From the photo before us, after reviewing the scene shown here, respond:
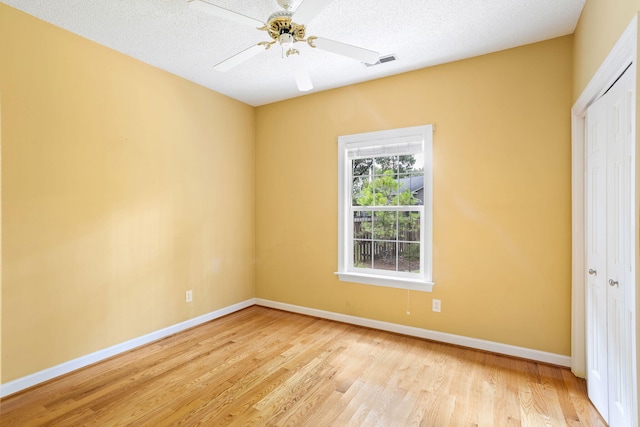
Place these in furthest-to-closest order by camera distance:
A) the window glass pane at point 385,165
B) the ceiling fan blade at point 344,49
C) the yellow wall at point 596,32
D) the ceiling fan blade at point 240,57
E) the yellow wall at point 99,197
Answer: the window glass pane at point 385,165
the yellow wall at point 99,197
the ceiling fan blade at point 240,57
the ceiling fan blade at point 344,49
the yellow wall at point 596,32

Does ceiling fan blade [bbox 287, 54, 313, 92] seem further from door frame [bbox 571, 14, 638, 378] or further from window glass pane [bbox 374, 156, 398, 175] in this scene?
door frame [bbox 571, 14, 638, 378]

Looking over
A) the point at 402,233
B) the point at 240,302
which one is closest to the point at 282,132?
the point at 402,233

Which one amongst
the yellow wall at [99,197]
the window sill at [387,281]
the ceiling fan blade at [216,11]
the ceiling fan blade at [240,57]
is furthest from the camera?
the window sill at [387,281]

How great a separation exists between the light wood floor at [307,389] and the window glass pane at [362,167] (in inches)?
71.5

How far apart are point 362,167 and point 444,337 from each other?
198 centimetres

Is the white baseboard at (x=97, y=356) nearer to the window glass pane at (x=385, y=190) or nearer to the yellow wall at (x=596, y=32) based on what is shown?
the window glass pane at (x=385, y=190)

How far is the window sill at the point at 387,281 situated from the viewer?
3211 millimetres

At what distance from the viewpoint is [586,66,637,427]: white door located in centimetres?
160

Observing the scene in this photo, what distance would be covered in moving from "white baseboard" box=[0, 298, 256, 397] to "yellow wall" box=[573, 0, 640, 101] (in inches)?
160

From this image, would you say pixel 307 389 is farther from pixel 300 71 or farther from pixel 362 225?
pixel 300 71

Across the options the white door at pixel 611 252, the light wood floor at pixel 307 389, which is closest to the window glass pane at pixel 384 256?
the light wood floor at pixel 307 389

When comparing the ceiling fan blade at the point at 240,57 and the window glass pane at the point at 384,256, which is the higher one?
the ceiling fan blade at the point at 240,57

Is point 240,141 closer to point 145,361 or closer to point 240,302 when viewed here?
point 240,302

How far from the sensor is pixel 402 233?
3436mm
